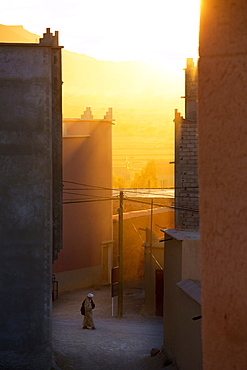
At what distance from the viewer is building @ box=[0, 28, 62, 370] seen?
13781mm

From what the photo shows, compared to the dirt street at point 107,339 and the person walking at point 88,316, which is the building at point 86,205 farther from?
the person walking at point 88,316

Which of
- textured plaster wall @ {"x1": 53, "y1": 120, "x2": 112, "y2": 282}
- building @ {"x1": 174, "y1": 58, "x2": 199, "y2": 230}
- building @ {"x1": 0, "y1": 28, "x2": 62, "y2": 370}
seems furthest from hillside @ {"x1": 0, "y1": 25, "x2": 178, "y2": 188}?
building @ {"x1": 0, "y1": 28, "x2": 62, "y2": 370}

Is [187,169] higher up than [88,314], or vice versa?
[187,169]

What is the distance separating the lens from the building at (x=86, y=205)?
27.3 m

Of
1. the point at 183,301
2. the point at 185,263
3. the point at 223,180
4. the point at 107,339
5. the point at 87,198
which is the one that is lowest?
the point at 107,339

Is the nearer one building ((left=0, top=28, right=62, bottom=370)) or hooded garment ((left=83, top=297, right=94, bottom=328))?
building ((left=0, top=28, right=62, bottom=370))

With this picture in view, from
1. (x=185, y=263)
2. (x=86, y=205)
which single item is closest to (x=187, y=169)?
(x=185, y=263)

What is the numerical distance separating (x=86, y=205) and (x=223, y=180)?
26420mm

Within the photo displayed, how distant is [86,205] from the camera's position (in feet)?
93.2

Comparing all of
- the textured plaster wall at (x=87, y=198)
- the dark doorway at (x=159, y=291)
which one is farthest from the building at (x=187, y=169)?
the textured plaster wall at (x=87, y=198)

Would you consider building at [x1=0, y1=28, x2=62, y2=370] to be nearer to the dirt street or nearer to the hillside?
the dirt street

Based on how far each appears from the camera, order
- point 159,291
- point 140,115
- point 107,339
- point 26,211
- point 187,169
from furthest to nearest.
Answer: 1. point 140,115
2. point 159,291
3. point 187,169
4. point 107,339
5. point 26,211

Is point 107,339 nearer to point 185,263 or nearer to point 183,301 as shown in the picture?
point 185,263

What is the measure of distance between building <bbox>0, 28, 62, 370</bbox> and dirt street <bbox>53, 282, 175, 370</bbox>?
1.29m
